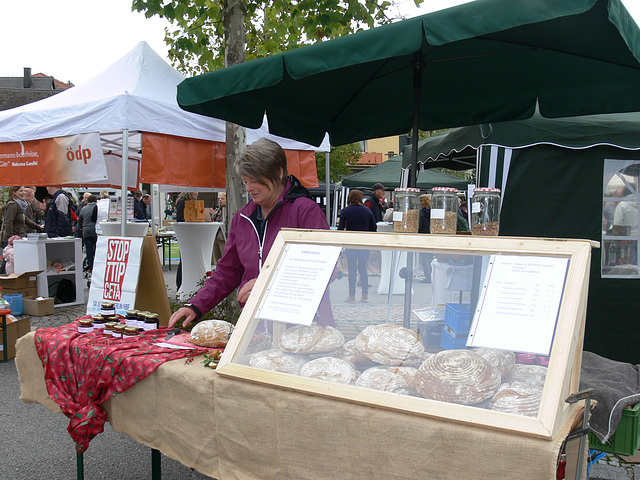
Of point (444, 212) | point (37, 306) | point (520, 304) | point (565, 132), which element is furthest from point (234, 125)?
point (520, 304)

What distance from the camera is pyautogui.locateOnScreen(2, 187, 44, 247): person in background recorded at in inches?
335

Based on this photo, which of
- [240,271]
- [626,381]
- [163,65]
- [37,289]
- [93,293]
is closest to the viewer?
[626,381]

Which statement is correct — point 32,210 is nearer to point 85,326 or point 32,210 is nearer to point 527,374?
point 85,326

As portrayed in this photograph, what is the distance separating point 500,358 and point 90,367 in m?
1.77

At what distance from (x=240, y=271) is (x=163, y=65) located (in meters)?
3.89

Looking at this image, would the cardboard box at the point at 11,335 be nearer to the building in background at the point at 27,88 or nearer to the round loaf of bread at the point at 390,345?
the round loaf of bread at the point at 390,345

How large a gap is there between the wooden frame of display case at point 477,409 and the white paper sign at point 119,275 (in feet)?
8.28

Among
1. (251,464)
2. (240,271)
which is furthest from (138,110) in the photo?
(251,464)

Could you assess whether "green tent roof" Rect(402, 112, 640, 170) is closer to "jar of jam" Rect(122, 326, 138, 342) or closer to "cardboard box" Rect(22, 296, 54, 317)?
"jar of jam" Rect(122, 326, 138, 342)

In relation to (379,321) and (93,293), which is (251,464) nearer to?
(379,321)

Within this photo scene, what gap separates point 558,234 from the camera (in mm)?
4953

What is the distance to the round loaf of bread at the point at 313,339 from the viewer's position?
5.80ft

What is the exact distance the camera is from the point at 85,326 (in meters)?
2.56

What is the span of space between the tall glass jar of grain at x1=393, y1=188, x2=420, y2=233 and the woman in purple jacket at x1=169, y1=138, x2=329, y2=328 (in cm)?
78
